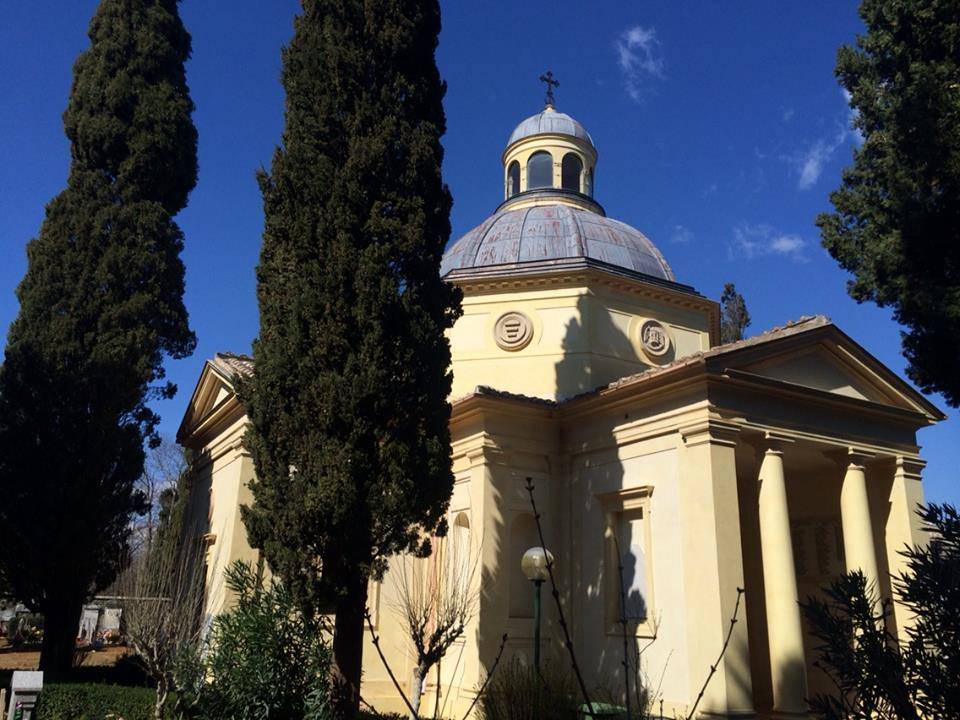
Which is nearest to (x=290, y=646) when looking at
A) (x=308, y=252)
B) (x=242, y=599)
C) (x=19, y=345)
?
(x=242, y=599)

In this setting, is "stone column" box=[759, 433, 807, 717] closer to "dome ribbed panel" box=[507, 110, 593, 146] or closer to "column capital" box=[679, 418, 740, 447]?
"column capital" box=[679, 418, 740, 447]

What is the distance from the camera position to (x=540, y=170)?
21281 mm

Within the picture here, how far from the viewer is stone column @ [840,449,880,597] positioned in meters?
12.5

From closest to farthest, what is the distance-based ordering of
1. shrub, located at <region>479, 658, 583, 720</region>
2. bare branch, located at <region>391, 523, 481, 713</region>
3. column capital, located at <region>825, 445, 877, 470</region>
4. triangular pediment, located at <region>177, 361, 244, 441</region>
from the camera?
1. shrub, located at <region>479, 658, 583, 720</region>
2. bare branch, located at <region>391, 523, 481, 713</region>
3. column capital, located at <region>825, 445, 877, 470</region>
4. triangular pediment, located at <region>177, 361, 244, 441</region>

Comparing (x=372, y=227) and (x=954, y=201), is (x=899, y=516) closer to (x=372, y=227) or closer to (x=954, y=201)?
(x=954, y=201)

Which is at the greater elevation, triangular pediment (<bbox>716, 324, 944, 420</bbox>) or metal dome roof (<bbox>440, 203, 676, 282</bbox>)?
metal dome roof (<bbox>440, 203, 676, 282</bbox>)

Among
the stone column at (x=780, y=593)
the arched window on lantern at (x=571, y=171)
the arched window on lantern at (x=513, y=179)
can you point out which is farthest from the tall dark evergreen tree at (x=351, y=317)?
the arched window on lantern at (x=513, y=179)

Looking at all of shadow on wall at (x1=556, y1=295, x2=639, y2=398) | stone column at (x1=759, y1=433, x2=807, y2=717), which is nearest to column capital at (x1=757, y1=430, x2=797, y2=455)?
stone column at (x1=759, y1=433, x2=807, y2=717)

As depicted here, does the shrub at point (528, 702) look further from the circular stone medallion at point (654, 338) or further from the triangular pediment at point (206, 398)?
the triangular pediment at point (206, 398)

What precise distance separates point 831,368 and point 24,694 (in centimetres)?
1293

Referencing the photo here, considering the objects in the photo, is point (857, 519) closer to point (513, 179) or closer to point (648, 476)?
point (648, 476)

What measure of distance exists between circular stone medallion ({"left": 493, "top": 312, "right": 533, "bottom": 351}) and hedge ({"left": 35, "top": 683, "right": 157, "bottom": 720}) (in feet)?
29.6

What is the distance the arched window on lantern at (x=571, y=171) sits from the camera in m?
21.2

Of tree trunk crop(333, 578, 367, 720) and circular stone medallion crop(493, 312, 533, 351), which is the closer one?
tree trunk crop(333, 578, 367, 720)
